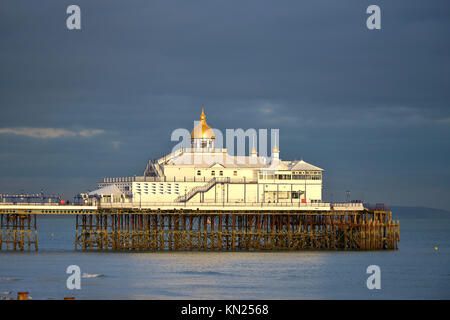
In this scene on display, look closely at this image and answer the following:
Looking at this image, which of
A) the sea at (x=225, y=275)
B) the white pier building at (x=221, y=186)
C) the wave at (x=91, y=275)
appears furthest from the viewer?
the white pier building at (x=221, y=186)

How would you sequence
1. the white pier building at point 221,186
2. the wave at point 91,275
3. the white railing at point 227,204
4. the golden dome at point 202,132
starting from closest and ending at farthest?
the wave at point 91,275
the white railing at point 227,204
the white pier building at point 221,186
the golden dome at point 202,132

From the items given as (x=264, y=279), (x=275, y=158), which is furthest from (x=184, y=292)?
(x=275, y=158)

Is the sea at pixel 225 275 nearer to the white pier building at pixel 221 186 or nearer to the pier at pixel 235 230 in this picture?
the pier at pixel 235 230

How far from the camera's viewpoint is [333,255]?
324ft

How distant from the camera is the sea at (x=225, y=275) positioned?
71.9m

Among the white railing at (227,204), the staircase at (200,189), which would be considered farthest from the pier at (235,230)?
the staircase at (200,189)

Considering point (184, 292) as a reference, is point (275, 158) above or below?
above

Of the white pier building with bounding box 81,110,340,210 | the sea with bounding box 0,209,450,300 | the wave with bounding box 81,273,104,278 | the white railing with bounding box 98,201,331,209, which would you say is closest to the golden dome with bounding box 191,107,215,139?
the white pier building with bounding box 81,110,340,210

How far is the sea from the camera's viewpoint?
71.9 m

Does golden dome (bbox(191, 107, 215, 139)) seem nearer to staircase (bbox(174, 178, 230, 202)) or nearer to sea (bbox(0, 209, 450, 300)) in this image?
staircase (bbox(174, 178, 230, 202))

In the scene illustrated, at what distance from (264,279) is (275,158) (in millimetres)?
36634

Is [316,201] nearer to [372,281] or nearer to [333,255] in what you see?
[333,255]

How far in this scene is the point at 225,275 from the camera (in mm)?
81688

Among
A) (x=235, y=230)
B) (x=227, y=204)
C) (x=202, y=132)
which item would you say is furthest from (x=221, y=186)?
(x=202, y=132)
